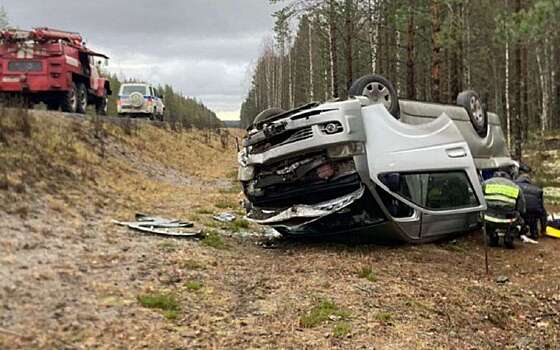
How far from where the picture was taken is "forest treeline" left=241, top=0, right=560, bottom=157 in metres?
14.4

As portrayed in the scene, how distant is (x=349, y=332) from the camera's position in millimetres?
4164

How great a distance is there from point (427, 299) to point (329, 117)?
7.94 ft

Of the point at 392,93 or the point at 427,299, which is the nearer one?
the point at 427,299

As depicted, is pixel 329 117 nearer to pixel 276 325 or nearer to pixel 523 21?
pixel 276 325

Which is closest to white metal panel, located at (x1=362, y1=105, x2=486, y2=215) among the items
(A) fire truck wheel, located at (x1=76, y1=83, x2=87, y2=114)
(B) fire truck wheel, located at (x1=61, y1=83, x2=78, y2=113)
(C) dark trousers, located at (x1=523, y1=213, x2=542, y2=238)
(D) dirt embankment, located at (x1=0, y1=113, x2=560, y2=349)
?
(D) dirt embankment, located at (x1=0, y1=113, x2=560, y2=349)

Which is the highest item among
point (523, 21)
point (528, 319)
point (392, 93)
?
point (523, 21)

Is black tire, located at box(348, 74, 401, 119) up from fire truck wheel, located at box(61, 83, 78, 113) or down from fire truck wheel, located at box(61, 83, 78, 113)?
down

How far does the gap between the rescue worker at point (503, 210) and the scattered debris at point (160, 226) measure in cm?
411

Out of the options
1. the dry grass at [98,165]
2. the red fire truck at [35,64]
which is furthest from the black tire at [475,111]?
the red fire truck at [35,64]

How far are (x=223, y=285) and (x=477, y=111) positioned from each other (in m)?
5.96

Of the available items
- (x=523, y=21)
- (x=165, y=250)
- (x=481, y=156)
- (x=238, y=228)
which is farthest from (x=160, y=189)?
(x=523, y=21)

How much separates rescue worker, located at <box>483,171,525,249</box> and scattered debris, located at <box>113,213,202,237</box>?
411 centimetres

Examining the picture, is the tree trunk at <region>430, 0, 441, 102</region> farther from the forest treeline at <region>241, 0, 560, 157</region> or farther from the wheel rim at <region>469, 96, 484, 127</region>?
the wheel rim at <region>469, 96, 484, 127</region>

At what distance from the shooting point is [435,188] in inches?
280
